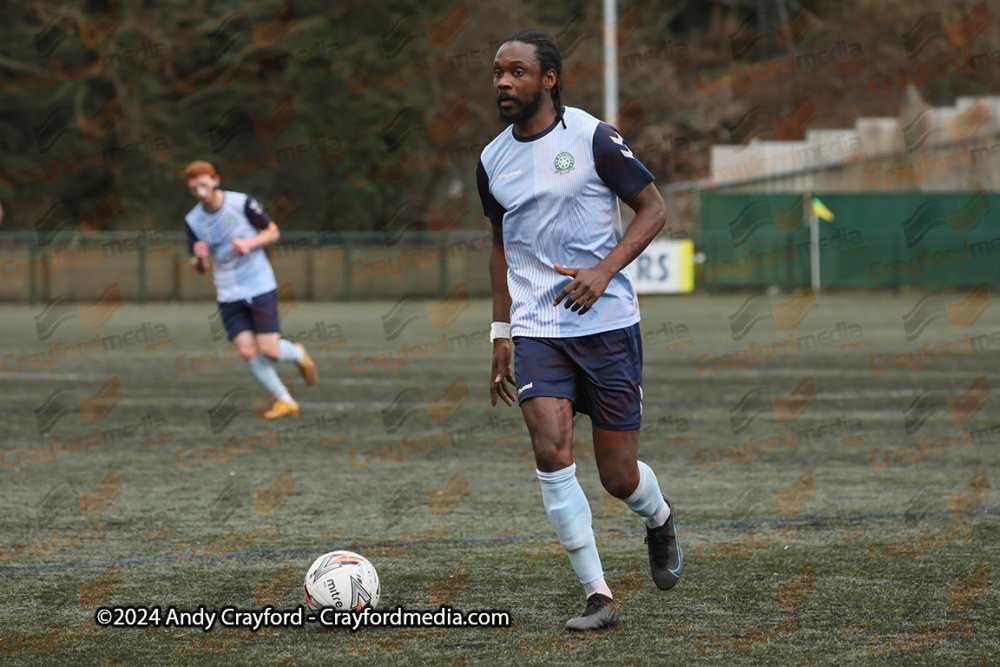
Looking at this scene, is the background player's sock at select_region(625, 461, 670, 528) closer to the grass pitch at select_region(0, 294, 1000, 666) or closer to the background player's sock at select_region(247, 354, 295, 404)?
the grass pitch at select_region(0, 294, 1000, 666)

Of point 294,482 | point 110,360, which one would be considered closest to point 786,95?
point 110,360

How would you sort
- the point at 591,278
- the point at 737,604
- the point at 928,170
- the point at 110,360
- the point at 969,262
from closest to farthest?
the point at 591,278 < the point at 737,604 < the point at 110,360 < the point at 969,262 < the point at 928,170

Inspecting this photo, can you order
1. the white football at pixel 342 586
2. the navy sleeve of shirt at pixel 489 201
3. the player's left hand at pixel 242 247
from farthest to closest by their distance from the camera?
1. the player's left hand at pixel 242 247
2. the navy sleeve of shirt at pixel 489 201
3. the white football at pixel 342 586

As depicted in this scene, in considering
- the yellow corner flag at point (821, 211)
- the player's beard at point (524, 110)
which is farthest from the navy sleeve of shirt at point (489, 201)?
the yellow corner flag at point (821, 211)

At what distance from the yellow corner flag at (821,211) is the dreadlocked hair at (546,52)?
28635 mm

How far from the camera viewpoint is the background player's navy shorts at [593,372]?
5.04 meters

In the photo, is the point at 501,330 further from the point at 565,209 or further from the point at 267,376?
the point at 267,376

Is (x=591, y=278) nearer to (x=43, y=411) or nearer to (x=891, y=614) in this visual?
(x=891, y=614)

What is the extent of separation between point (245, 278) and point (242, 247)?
1.75 feet

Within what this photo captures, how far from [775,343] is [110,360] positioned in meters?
8.74

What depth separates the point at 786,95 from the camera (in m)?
50.2

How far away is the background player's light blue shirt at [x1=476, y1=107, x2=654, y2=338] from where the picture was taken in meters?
5.05

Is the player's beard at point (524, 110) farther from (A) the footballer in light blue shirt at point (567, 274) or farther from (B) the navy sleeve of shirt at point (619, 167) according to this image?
(B) the navy sleeve of shirt at point (619, 167)

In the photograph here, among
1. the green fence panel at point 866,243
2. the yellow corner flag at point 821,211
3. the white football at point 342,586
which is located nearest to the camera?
the white football at point 342,586
